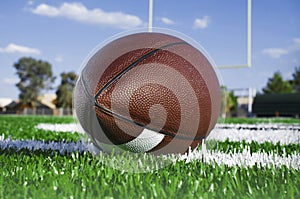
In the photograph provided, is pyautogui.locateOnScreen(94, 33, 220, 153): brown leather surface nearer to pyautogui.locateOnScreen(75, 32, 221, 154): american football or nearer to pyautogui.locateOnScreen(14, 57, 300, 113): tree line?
pyautogui.locateOnScreen(75, 32, 221, 154): american football

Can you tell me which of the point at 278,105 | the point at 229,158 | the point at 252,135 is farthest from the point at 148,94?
the point at 278,105

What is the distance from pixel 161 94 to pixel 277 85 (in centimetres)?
4113

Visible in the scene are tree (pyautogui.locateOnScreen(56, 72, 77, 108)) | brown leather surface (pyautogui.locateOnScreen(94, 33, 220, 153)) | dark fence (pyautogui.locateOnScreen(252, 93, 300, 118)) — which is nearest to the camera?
brown leather surface (pyautogui.locateOnScreen(94, 33, 220, 153))

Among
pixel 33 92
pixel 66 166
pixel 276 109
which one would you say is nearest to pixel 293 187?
pixel 66 166

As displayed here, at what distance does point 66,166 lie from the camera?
8.82 ft

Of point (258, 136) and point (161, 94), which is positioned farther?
point (258, 136)

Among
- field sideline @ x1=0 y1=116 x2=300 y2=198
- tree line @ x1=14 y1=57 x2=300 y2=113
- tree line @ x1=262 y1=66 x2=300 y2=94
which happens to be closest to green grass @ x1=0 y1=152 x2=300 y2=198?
field sideline @ x1=0 y1=116 x2=300 y2=198

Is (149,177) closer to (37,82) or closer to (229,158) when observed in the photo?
(229,158)

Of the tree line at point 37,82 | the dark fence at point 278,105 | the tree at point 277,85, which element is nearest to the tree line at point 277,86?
the tree at point 277,85

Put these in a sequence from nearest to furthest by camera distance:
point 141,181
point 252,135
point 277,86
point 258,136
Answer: point 141,181 < point 258,136 < point 252,135 < point 277,86

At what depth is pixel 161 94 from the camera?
270 centimetres

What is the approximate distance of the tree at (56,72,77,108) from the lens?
51375mm

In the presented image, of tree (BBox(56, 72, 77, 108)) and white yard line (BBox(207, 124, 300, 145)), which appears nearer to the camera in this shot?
white yard line (BBox(207, 124, 300, 145))

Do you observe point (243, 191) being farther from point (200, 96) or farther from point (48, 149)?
point (48, 149)
